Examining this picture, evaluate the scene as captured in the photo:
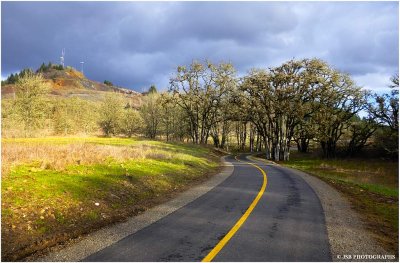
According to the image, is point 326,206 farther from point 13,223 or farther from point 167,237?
point 13,223

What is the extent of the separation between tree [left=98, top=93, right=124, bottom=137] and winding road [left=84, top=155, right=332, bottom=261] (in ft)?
251

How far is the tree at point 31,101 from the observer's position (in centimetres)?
5878

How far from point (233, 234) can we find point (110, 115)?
81175 millimetres

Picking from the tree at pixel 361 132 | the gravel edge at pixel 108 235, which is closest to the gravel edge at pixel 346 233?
the gravel edge at pixel 108 235

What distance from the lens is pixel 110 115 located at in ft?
284

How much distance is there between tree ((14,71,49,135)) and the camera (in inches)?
2314

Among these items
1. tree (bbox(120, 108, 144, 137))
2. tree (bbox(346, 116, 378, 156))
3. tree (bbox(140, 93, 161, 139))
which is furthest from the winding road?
tree (bbox(120, 108, 144, 137))

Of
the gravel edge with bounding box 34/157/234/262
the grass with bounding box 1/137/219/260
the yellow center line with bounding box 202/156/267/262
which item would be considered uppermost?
the grass with bounding box 1/137/219/260

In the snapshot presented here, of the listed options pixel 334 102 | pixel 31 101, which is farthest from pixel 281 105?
pixel 31 101

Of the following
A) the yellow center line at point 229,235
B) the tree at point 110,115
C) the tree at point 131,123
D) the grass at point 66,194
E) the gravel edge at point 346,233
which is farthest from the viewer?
the tree at point 131,123

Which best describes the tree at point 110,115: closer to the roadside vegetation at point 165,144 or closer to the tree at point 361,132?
the roadside vegetation at point 165,144

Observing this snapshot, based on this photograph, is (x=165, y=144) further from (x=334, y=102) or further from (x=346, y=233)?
(x=346, y=233)

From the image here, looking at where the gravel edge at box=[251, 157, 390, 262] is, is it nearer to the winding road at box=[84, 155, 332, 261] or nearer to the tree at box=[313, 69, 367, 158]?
the winding road at box=[84, 155, 332, 261]

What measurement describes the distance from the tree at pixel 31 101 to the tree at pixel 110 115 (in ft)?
85.1
